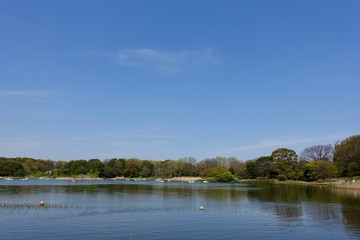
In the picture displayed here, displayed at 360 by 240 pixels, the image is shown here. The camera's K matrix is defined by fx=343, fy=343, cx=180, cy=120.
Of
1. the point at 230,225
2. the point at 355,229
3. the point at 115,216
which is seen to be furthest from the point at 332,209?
the point at 115,216

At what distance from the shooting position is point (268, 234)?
93.6 feet

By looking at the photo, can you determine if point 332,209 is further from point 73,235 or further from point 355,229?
point 73,235

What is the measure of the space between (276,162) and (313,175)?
18.5m

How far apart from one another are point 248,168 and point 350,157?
181 feet

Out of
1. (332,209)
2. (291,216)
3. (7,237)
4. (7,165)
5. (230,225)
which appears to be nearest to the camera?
(7,237)

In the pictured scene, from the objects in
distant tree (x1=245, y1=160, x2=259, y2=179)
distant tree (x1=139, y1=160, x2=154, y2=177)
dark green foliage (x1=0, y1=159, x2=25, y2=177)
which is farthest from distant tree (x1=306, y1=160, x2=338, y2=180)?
dark green foliage (x1=0, y1=159, x2=25, y2=177)

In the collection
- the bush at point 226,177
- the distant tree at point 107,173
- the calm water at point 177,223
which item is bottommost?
the calm water at point 177,223

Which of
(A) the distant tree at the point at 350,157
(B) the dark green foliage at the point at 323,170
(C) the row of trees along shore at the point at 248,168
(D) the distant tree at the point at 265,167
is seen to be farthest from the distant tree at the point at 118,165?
(A) the distant tree at the point at 350,157

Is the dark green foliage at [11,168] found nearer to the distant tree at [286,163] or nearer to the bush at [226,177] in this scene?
the bush at [226,177]

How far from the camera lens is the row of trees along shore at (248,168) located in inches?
4235

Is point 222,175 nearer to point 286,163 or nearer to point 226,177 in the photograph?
point 226,177

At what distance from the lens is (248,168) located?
152875 mm

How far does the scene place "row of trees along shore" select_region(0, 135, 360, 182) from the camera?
107562mm

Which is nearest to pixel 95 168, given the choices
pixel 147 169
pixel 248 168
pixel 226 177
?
pixel 147 169
